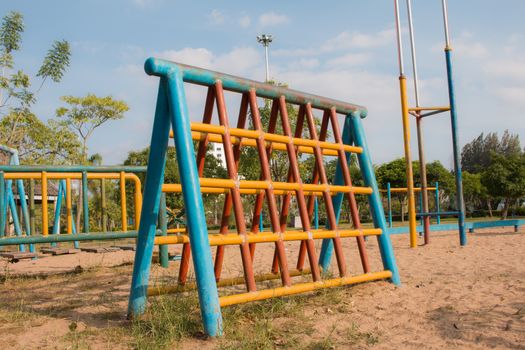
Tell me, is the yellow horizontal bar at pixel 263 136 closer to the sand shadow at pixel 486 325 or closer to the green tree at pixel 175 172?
the sand shadow at pixel 486 325

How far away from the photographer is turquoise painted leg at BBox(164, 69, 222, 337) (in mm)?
2520

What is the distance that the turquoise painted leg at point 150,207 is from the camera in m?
2.89

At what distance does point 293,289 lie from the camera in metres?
3.06

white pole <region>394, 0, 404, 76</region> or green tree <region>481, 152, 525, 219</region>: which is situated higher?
white pole <region>394, 0, 404, 76</region>

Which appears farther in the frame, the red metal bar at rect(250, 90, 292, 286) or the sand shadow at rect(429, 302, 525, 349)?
the red metal bar at rect(250, 90, 292, 286)

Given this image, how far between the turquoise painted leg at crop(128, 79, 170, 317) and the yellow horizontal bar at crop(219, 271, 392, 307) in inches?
23.0

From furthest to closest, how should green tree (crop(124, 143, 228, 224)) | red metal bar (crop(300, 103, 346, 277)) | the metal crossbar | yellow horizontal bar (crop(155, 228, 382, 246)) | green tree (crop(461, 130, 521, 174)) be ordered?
green tree (crop(461, 130, 521, 174)), green tree (crop(124, 143, 228, 224)), red metal bar (crop(300, 103, 346, 277)), yellow horizontal bar (crop(155, 228, 382, 246)), the metal crossbar

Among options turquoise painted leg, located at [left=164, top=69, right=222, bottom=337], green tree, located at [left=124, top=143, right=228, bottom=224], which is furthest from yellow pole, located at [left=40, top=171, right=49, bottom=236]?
green tree, located at [left=124, top=143, right=228, bottom=224]

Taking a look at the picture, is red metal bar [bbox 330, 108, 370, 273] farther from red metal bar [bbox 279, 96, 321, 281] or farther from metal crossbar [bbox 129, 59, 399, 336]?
red metal bar [bbox 279, 96, 321, 281]

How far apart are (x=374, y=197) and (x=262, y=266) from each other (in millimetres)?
2021

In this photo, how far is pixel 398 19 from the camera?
7.56 m

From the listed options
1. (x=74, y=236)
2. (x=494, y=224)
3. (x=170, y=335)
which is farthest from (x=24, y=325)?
(x=494, y=224)

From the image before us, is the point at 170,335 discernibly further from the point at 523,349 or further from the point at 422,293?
the point at 422,293

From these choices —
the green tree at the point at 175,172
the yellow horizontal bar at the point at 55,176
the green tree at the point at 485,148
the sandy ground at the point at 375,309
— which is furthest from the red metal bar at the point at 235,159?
the green tree at the point at 485,148
